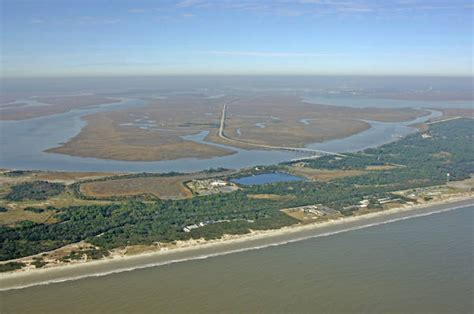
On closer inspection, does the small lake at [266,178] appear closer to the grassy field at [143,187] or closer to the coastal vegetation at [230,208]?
the coastal vegetation at [230,208]

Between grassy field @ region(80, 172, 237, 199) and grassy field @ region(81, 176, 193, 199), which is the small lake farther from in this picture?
grassy field @ region(81, 176, 193, 199)

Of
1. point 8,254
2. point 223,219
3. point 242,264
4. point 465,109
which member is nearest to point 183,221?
point 223,219

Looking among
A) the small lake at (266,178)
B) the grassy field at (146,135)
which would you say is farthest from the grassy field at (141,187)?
the grassy field at (146,135)

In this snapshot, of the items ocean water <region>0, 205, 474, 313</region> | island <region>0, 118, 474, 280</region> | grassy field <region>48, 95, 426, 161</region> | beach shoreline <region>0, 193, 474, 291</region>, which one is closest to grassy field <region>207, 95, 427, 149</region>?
grassy field <region>48, 95, 426, 161</region>

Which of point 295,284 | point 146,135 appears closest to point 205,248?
point 295,284

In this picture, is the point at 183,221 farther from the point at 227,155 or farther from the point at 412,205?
the point at 227,155

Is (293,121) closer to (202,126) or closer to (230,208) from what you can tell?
(202,126)
